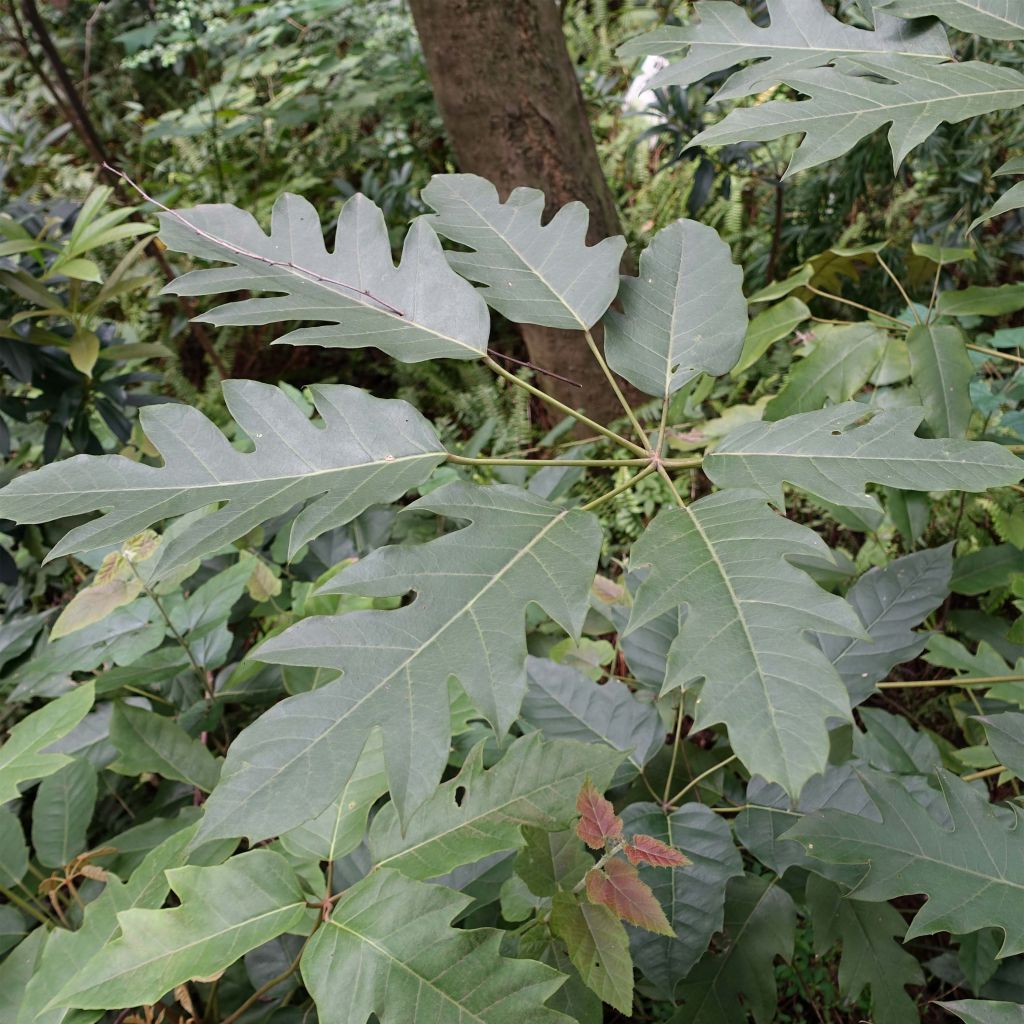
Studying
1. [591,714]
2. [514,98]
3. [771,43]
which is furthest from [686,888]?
[514,98]

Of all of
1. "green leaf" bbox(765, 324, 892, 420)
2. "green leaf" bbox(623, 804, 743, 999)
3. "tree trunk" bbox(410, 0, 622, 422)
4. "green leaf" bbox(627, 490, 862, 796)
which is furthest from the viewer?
"tree trunk" bbox(410, 0, 622, 422)

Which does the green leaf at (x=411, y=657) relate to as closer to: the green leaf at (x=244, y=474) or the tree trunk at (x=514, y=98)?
the green leaf at (x=244, y=474)

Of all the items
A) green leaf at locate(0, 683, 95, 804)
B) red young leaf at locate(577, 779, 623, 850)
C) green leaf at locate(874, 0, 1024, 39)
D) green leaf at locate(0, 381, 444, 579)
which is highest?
green leaf at locate(874, 0, 1024, 39)

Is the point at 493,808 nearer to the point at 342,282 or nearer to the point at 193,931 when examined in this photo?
A: the point at 193,931

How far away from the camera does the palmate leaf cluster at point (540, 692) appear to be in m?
0.65

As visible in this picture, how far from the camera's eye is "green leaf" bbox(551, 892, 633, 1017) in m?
0.80

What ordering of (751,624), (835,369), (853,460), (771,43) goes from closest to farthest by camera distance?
(751,624) < (853,460) < (771,43) < (835,369)

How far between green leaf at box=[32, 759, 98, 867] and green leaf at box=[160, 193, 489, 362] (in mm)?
757

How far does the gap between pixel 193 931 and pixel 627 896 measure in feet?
1.44

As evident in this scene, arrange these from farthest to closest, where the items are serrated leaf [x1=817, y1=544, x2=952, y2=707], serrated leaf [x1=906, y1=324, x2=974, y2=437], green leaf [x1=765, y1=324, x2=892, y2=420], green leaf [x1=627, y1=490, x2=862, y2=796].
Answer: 1. green leaf [x1=765, y1=324, x2=892, y2=420]
2. serrated leaf [x1=906, y1=324, x2=974, y2=437]
3. serrated leaf [x1=817, y1=544, x2=952, y2=707]
4. green leaf [x1=627, y1=490, x2=862, y2=796]

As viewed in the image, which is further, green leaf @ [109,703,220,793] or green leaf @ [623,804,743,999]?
green leaf @ [109,703,220,793]

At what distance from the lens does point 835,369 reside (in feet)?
4.60

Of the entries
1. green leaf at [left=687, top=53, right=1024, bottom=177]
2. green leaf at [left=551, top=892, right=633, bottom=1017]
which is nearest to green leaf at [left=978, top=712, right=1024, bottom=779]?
green leaf at [left=551, top=892, right=633, bottom=1017]

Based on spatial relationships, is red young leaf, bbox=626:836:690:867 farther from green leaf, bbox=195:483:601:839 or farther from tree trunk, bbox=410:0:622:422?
tree trunk, bbox=410:0:622:422
